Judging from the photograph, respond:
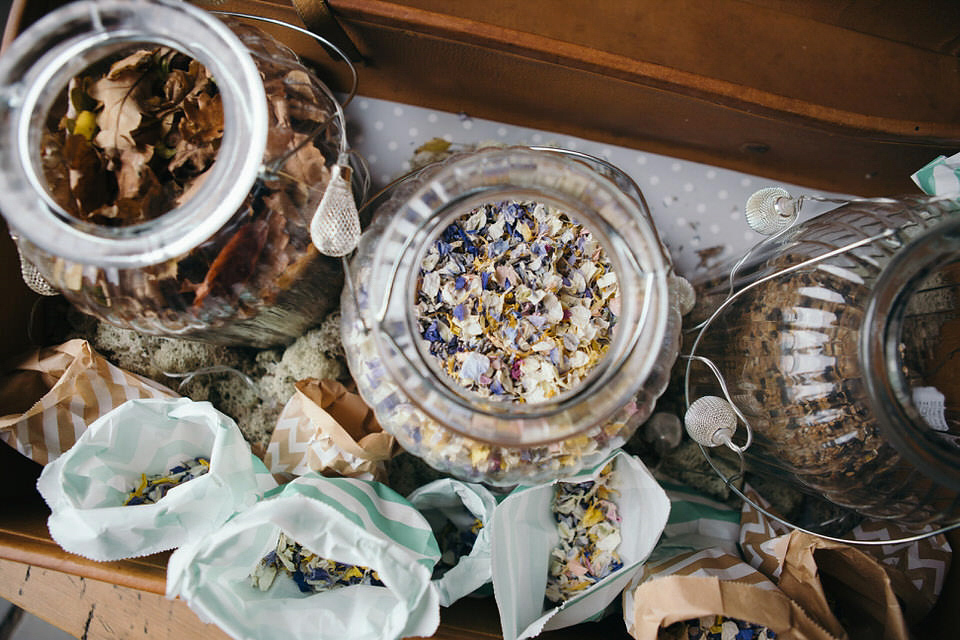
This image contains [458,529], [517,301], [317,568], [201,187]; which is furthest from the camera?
[458,529]

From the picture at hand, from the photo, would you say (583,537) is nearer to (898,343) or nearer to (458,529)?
(458,529)

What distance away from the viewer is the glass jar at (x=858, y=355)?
62 cm

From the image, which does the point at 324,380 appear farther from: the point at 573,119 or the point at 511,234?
the point at 573,119

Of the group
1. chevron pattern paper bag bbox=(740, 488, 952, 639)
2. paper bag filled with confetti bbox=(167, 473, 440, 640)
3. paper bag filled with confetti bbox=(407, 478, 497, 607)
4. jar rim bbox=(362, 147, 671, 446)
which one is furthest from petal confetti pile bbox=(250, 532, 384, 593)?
chevron pattern paper bag bbox=(740, 488, 952, 639)

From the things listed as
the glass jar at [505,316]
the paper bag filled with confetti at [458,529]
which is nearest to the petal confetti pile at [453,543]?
the paper bag filled with confetti at [458,529]

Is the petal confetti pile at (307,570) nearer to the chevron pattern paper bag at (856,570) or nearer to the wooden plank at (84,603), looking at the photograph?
the wooden plank at (84,603)

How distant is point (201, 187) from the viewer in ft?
1.98

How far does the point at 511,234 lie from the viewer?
73cm

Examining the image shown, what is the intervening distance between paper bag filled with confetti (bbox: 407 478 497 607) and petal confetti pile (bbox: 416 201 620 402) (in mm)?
219

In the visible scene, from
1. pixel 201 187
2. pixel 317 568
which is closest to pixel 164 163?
pixel 201 187

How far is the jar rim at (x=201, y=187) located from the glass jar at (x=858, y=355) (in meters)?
0.65

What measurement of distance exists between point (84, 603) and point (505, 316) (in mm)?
750

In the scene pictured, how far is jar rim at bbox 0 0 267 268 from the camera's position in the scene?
1.92 feet

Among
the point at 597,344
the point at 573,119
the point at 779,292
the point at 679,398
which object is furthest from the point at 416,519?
the point at 573,119
